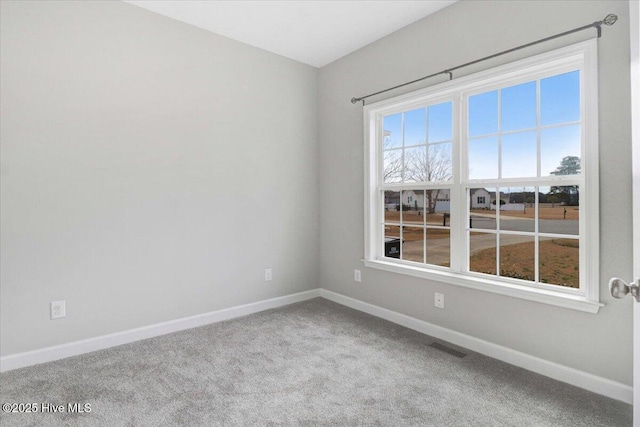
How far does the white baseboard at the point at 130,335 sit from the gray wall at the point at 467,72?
92 centimetres

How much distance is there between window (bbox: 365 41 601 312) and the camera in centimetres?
216

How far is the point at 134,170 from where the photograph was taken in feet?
9.23

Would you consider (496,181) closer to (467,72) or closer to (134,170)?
(467,72)

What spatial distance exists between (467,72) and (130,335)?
345 cm

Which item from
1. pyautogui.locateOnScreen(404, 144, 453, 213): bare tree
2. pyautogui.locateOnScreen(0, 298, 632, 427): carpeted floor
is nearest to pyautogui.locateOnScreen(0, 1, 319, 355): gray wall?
pyautogui.locateOnScreen(0, 298, 632, 427): carpeted floor

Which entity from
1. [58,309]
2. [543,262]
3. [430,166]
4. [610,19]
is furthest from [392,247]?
[58,309]

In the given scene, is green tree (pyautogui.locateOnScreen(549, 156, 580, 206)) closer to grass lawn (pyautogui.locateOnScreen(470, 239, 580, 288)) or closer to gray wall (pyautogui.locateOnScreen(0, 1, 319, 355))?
grass lawn (pyautogui.locateOnScreen(470, 239, 580, 288))

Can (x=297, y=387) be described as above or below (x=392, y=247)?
below

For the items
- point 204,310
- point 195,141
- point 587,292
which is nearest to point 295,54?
point 195,141

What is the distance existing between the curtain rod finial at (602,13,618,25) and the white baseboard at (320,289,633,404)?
2.09m

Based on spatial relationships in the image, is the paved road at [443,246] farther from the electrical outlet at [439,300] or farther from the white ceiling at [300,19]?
the white ceiling at [300,19]

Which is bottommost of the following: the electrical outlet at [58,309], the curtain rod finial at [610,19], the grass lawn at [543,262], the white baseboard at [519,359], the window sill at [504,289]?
the white baseboard at [519,359]

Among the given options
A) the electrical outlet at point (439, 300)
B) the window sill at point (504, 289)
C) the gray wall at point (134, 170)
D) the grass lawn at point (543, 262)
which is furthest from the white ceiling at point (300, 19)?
the electrical outlet at point (439, 300)

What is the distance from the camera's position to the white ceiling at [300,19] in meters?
2.76
